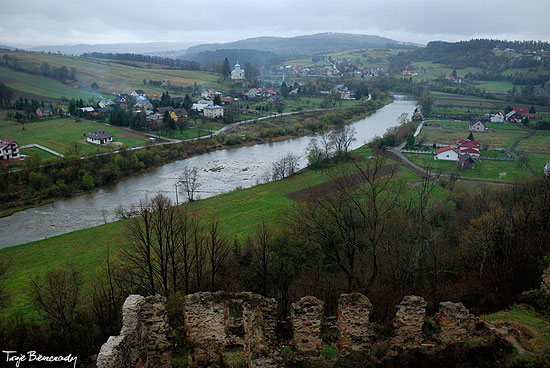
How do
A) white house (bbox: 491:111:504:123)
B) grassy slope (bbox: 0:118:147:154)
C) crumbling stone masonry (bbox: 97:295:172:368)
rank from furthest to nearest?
white house (bbox: 491:111:504:123) < grassy slope (bbox: 0:118:147:154) < crumbling stone masonry (bbox: 97:295:172:368)

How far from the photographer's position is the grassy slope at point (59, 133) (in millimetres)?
44603

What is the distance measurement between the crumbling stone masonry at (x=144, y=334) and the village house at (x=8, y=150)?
37860 millimetres

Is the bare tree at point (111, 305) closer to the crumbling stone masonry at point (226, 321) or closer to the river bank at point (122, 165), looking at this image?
the crumbling stone masonry at point (226, 321)

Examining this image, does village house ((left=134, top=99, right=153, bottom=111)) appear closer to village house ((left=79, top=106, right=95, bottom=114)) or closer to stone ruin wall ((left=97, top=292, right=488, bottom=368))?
village house ((left=79, top=106, right=95, bottom=114))

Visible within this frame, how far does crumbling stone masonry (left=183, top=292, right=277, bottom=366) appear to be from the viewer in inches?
356

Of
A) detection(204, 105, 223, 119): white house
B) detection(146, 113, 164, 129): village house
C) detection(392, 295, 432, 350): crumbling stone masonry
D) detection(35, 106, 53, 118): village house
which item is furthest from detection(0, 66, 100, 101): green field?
detection(392, 295, 432, 350): crumbling stone masonry

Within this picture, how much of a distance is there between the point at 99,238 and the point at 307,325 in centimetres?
1971

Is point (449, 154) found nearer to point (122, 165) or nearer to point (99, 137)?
point (122, 165)

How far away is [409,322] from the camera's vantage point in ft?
29.7

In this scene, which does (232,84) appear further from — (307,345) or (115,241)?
(307,345)

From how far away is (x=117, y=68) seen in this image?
10619 centimetres

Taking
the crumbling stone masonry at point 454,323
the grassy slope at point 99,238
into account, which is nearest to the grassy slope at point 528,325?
the crumbling stone masonry at point 454,323

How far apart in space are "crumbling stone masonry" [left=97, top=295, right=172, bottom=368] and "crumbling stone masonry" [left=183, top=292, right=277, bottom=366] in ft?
2.04

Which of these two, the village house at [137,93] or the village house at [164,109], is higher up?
the village house at [137,93]
